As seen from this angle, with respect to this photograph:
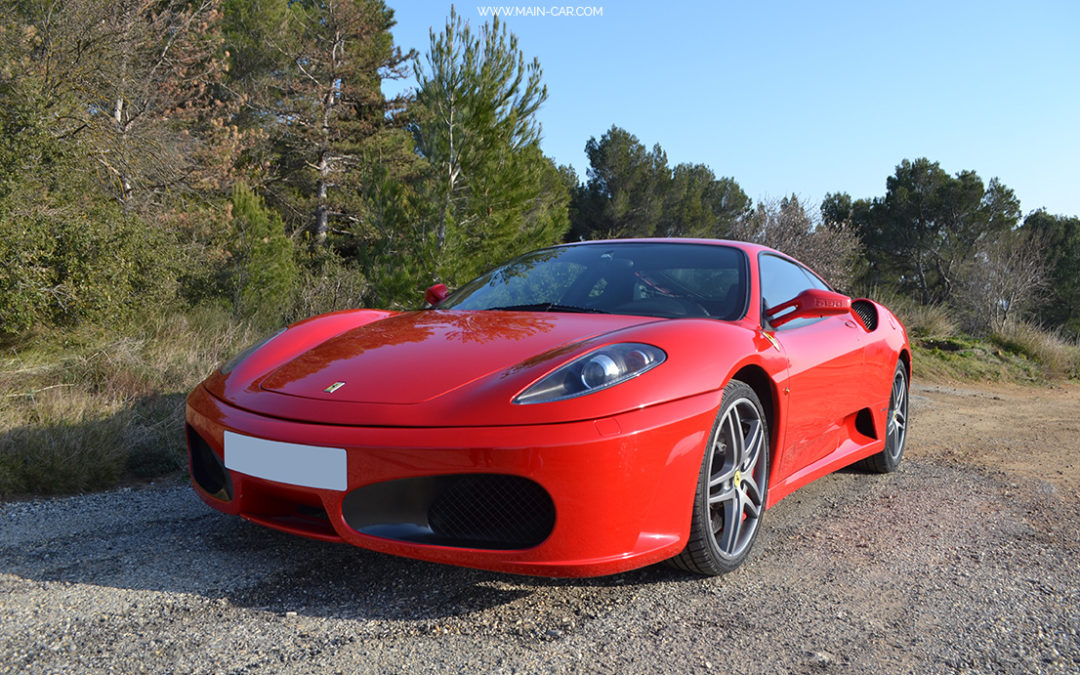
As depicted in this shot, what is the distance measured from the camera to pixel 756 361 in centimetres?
266

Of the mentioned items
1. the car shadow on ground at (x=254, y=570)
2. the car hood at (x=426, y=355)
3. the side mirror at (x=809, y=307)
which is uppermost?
the side mirror at (x=809, y=307)

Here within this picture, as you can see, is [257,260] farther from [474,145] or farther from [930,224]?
[930,224]

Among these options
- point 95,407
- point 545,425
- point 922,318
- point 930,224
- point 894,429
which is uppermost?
point 930,224

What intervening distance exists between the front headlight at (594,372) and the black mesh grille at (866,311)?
2208 millimetres

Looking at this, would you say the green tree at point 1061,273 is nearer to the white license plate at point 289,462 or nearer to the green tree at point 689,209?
the green tree at point 689,209

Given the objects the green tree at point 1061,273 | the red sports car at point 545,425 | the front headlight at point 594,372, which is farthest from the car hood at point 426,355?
the green tree at point 1061,273

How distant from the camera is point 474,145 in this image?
44.0 ft

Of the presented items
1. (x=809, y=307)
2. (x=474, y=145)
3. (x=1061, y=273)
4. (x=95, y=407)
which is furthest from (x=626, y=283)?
(x=1061, y=273)

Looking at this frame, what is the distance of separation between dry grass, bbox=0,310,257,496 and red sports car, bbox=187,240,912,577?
1.40m

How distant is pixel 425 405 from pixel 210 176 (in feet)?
47.9

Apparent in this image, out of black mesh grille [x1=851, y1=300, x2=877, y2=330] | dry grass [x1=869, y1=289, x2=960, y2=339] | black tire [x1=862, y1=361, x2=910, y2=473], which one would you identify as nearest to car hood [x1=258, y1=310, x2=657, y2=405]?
black mesh grille [x1=851, y1=300, x2=877, y2=330]

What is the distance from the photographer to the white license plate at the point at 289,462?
6.93 ft

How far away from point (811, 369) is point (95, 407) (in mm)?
4232

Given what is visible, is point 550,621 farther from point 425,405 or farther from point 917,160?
point 917,160
